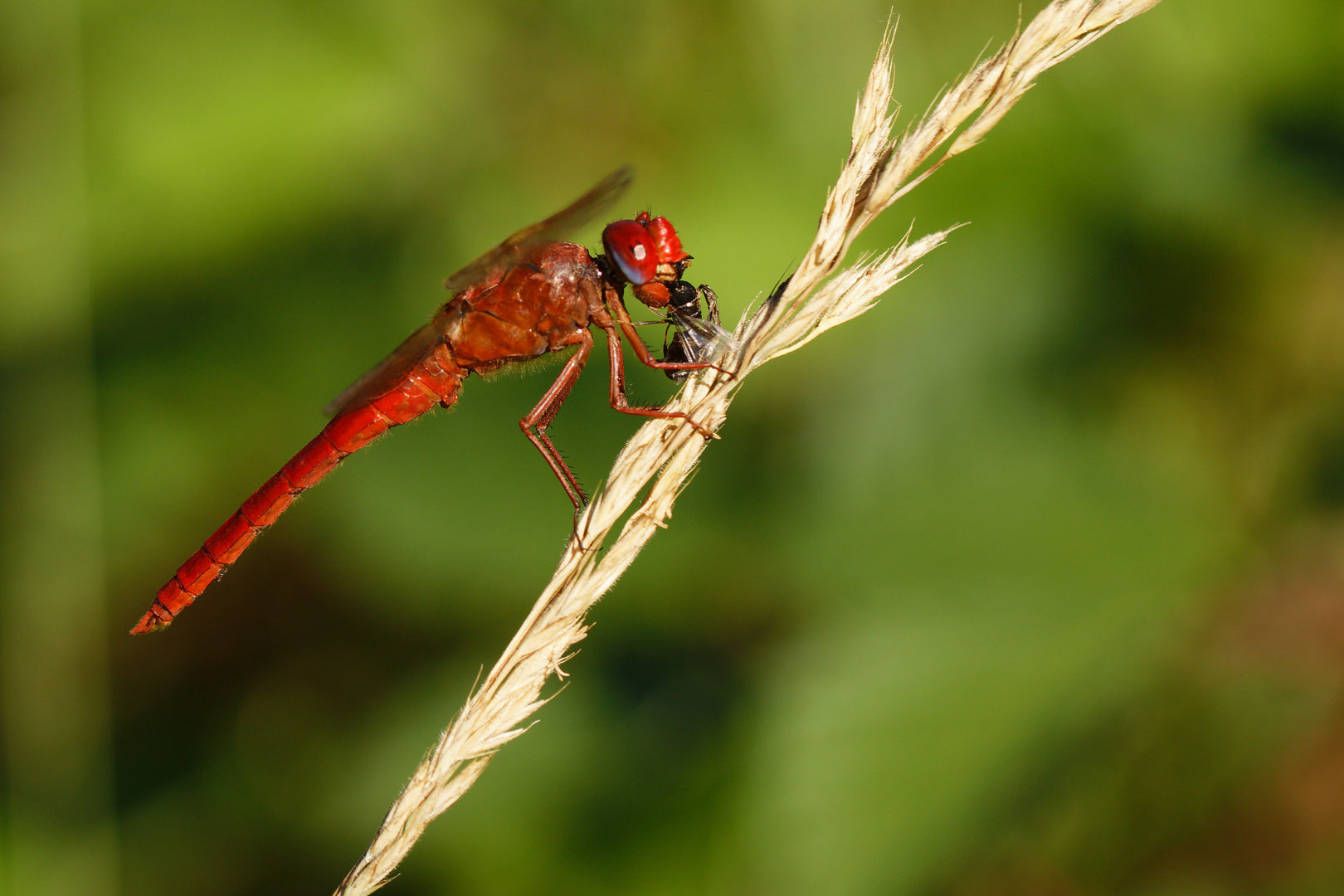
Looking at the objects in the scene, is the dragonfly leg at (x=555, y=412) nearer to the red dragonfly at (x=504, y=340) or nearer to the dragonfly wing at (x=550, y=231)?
the red dragonfly at (x=504, y=340)

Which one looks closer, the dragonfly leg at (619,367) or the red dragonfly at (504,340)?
the dragonfly leg at (619,367)

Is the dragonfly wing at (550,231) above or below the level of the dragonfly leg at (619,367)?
above

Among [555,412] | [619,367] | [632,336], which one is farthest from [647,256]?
[555,412]

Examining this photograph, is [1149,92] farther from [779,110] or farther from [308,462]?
[308,462]

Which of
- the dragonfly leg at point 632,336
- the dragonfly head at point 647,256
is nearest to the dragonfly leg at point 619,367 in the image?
the dragonfly leg at point 632,336

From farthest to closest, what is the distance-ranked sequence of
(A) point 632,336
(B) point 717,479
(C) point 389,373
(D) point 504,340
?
1. (B) point 717,479
2. (D) point 504,340
3. (A) point 632,336
4. (C) point 389,373

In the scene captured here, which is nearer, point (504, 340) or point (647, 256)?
point (647, 256)

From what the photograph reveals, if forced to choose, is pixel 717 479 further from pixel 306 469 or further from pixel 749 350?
pixel 749 350
